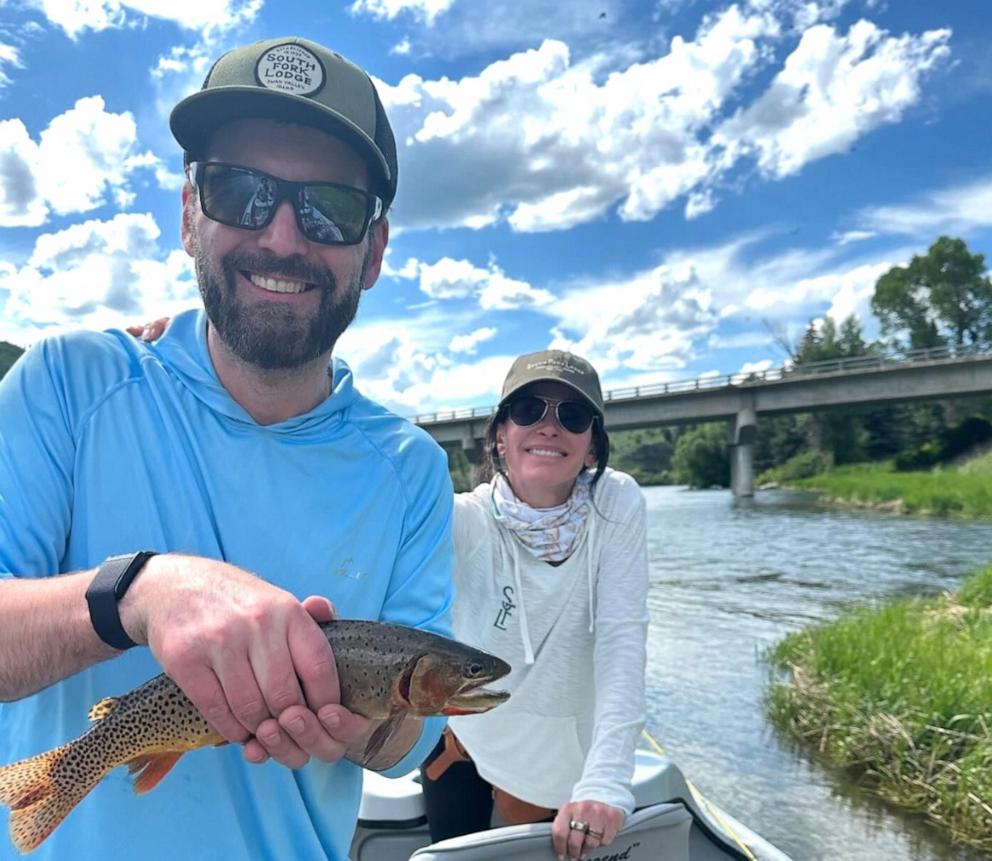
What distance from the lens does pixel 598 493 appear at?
355 cm

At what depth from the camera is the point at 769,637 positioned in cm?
1384

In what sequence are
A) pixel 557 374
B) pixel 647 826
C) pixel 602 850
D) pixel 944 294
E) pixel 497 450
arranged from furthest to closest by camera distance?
1. pixel 944 294
2. pixel 497 450
3. pixel 557 374
4. pixel 647 826
5. pixel 602 850

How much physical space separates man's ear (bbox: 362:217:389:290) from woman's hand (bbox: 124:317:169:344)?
20.4 inches

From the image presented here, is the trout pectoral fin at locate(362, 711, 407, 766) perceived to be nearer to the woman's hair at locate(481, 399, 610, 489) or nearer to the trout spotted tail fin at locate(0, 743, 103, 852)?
the trout spotted tail fin at locate(0, 743, 103, 852)

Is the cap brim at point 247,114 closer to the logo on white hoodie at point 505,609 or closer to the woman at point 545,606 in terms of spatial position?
the woman at point 545,606

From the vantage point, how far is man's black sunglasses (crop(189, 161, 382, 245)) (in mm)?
1895

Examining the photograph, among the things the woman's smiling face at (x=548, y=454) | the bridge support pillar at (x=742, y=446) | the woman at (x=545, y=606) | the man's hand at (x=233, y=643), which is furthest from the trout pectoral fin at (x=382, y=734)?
the bridge support pillar at (x=742, y=446)

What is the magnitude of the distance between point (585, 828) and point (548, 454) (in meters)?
1.45

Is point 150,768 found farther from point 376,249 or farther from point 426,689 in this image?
point 376,249

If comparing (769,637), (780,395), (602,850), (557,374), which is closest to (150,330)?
(557,374)

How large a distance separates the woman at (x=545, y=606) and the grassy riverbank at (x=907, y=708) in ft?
15.9

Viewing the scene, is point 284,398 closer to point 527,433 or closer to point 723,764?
point 527,433

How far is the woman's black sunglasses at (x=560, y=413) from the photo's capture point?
→ 3504mm

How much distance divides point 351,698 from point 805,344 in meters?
96.9
